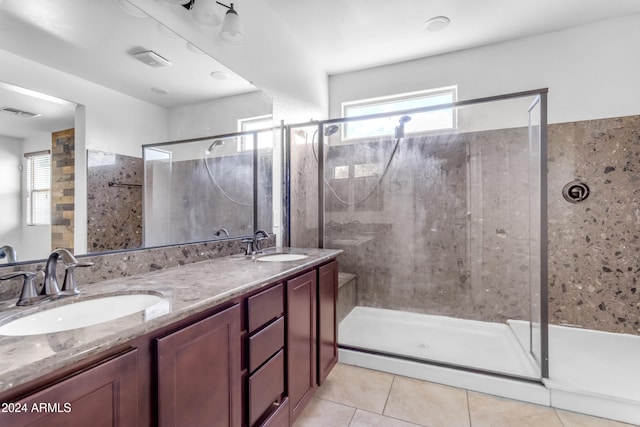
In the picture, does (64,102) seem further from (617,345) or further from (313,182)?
(617,345)

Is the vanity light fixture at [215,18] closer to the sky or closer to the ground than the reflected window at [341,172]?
closer to the sky

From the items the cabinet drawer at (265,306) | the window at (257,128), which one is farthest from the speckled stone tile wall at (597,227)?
the cabinet drawer at (265,306)

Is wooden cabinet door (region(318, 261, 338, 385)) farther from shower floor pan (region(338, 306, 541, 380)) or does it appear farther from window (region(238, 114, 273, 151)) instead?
window (region(238, 114, 273, 151))

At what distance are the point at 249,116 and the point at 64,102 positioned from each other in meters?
1.12

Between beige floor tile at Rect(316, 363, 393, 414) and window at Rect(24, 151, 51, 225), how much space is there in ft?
5.82

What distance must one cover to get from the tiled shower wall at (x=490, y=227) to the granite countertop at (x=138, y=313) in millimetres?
1281

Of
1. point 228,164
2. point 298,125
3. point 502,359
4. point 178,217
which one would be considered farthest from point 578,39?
point 178,217

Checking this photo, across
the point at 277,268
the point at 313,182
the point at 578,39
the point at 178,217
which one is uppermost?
the point at 578,39

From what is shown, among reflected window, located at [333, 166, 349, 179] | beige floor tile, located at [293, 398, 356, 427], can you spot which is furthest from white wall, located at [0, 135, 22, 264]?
reflected window, located at [333, 166, 349, 179]

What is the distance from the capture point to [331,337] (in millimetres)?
1983

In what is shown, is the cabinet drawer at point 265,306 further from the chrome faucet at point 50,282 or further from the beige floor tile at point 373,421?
the beige floor tile at point 373,421

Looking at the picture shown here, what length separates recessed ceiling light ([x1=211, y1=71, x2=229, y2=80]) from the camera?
180 centimetres

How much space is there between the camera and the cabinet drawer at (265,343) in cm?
117

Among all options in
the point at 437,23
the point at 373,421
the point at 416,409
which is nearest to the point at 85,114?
the point at 373,421
